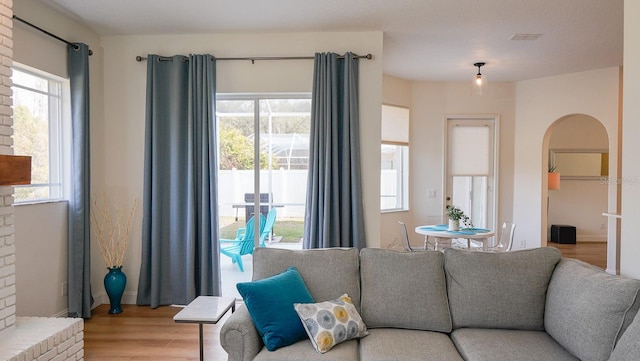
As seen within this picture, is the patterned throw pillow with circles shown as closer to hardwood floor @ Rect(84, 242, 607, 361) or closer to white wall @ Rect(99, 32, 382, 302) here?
hardwood floor @ Rect(84, 242, 607, 361)

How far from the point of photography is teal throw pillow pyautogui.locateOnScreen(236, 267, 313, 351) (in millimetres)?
2184

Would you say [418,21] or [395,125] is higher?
[418,21]

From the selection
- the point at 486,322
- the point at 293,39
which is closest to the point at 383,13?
the point at 293,39

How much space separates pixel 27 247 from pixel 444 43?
4601mm

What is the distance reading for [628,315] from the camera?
6.38ft

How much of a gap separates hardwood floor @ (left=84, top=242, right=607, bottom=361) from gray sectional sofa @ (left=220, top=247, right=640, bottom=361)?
113 cm

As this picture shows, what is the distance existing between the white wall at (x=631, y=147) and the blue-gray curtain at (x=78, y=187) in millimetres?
4353

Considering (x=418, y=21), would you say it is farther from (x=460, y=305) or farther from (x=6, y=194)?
(x=6, y=194)

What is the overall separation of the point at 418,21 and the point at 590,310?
2942mm

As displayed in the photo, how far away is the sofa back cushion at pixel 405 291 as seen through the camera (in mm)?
2484

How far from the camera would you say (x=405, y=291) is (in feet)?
8.34

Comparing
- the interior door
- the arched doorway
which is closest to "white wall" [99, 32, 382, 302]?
the interior door

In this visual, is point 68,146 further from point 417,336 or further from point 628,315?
point 628,315

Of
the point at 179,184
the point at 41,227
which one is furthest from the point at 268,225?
the point at 41,227
